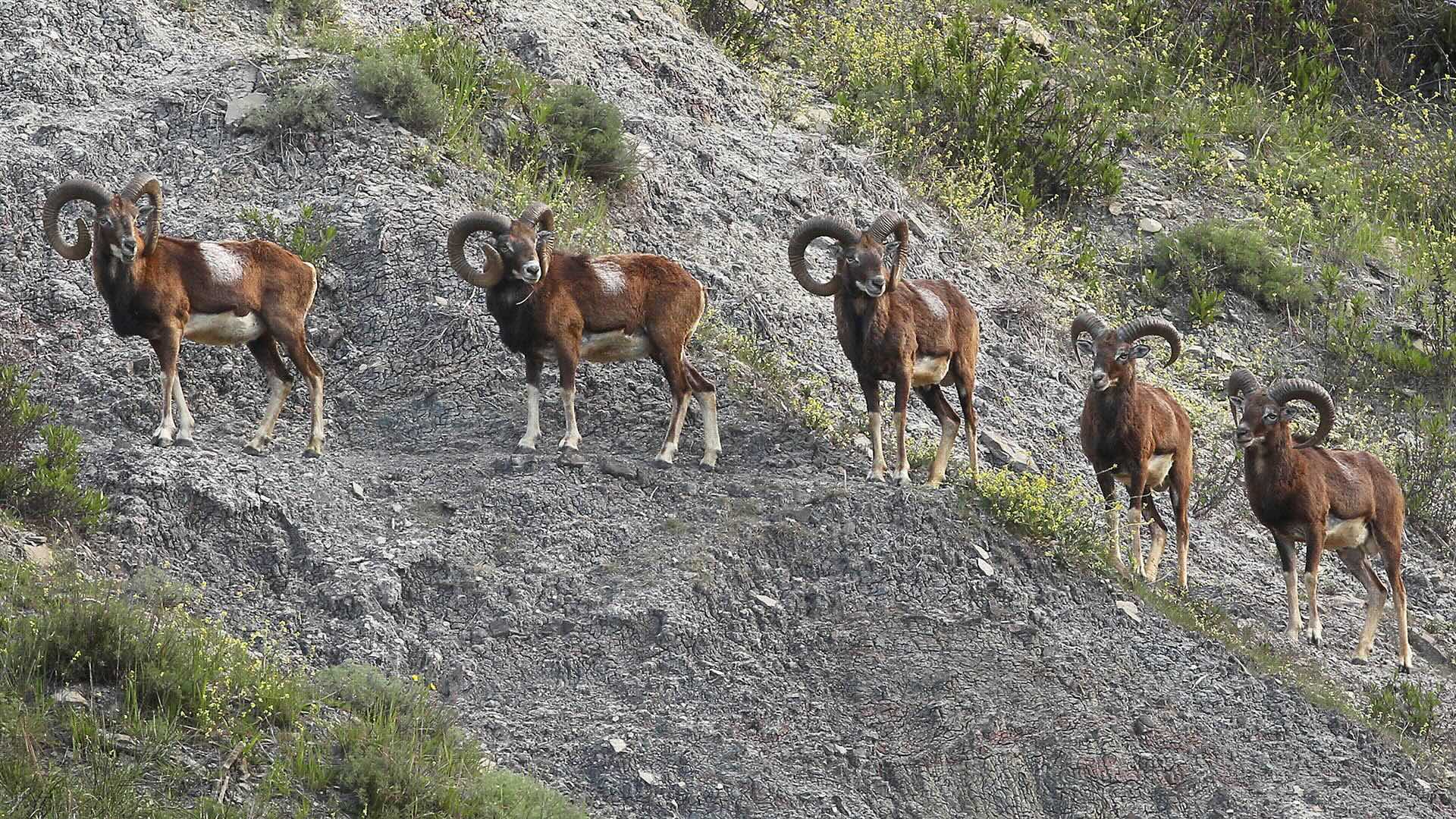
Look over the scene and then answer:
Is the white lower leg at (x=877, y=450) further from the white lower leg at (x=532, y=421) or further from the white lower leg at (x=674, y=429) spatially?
the white lower leg at (x=532, y=421)

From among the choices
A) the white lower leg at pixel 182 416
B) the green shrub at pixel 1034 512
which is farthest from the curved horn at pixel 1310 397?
the white lower leg at pixel 182 416

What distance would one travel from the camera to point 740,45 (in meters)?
21.5

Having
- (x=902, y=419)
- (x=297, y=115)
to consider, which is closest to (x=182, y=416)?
(x=297, y=115)

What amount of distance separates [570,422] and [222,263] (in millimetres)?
2776

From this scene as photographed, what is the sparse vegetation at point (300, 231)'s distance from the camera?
1482 centimetres

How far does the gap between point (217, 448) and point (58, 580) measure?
2.16 m

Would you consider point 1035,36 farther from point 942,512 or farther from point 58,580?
point 58,580

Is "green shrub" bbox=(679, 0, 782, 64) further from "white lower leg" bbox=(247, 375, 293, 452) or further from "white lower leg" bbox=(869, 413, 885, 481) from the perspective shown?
"white lower leg" bbox=(247, 375, 293, 452)

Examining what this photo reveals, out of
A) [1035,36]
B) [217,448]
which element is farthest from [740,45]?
[217,448]

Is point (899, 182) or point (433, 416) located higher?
point (899, 182)

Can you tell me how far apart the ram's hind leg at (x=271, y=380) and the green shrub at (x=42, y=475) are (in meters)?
1.37

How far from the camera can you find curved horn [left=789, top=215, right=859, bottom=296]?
43.7 feet

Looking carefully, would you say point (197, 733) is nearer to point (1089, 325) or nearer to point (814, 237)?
point (814, 237)

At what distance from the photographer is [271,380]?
13289mm
